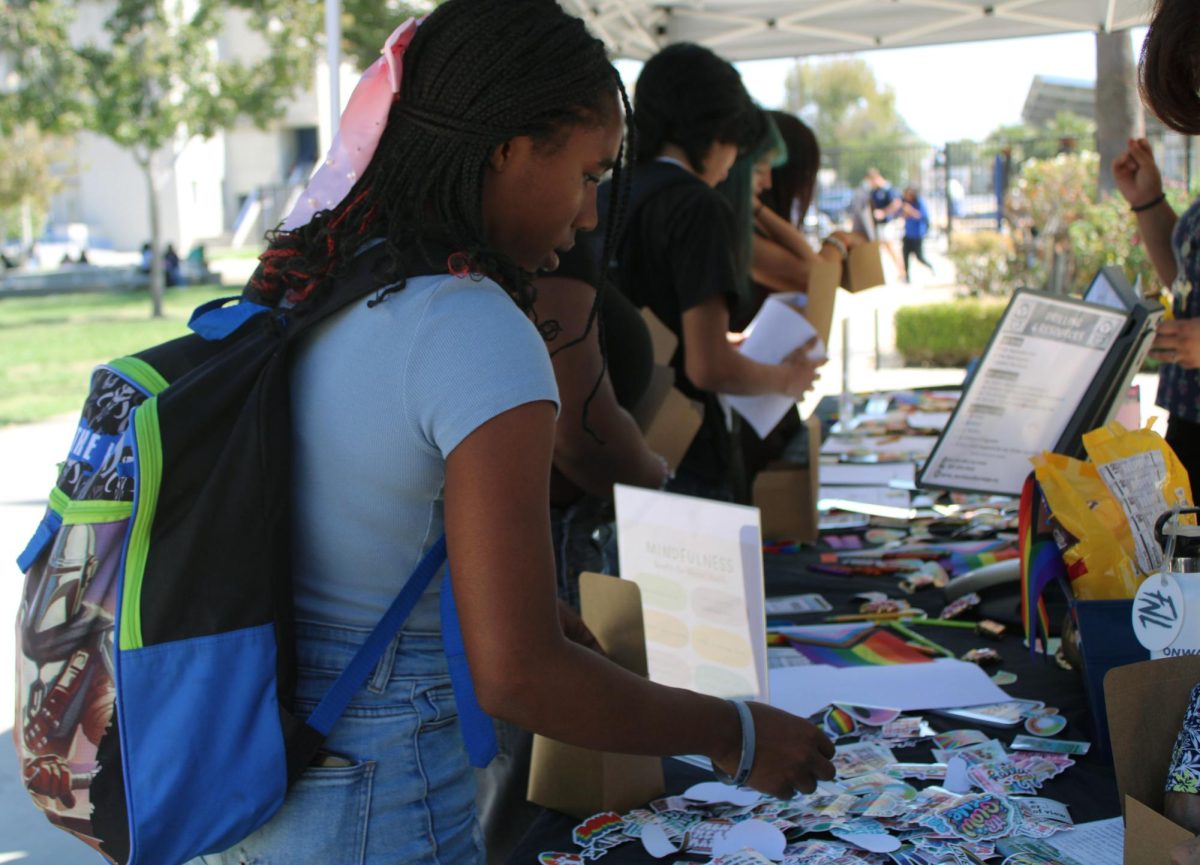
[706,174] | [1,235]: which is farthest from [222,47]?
[706,174]

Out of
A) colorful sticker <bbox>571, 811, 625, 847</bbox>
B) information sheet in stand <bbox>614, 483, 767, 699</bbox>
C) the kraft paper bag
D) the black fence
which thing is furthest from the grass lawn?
the black fence

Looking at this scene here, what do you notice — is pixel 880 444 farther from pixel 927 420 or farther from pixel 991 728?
pixel 991 728

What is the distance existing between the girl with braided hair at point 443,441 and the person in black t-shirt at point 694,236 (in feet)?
4.02

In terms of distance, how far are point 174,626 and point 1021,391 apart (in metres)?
1.64

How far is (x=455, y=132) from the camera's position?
3.31ft

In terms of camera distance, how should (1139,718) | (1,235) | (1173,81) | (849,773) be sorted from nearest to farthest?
(1139,718), (1173,81), (849,773), (1,235)

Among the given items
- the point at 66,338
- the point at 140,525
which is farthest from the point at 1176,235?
the point at 66,338

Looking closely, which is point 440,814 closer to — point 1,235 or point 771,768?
point 771,768

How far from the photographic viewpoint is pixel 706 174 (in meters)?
2.53

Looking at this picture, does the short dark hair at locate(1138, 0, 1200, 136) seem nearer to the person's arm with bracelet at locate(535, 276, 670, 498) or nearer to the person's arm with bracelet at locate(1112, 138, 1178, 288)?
the person's arm with bracelet at locate(535, 276, 670, 498)

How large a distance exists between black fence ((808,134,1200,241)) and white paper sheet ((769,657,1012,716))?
16.3 meters

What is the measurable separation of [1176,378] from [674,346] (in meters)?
1.07

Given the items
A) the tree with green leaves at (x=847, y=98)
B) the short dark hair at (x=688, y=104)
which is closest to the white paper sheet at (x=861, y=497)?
the short dark hair at (x=688, y=104)

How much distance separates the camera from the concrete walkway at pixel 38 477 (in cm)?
300
